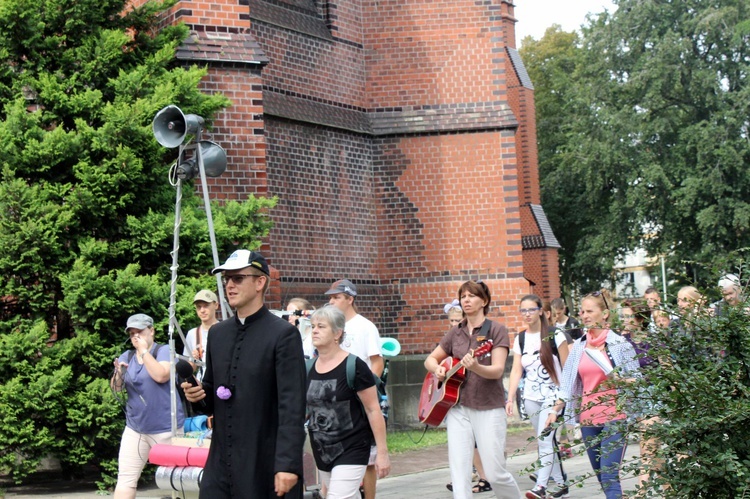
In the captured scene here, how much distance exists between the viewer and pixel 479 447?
7.80 m

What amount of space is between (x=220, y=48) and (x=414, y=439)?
6.55 metres

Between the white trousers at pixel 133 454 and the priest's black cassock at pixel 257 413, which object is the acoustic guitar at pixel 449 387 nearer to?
the white trousers at pixel 133 454

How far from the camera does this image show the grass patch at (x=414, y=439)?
1466cm

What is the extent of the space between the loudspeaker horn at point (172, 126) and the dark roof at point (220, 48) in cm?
400

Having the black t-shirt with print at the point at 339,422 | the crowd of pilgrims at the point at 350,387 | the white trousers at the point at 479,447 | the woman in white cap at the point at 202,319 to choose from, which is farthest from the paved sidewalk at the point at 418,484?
the black t-shirt with print at the point at 339,422

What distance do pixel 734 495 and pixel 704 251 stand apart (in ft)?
99.1

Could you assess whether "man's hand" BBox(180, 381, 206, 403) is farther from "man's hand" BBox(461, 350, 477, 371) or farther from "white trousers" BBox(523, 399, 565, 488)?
"white trousers" BBox(523, 399, 565, 488)

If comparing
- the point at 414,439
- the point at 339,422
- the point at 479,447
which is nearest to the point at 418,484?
the point at 479,447

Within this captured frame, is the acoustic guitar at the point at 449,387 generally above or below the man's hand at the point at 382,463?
above

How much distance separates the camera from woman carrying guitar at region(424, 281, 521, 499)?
761 cm

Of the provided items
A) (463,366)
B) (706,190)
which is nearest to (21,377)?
(463,366)

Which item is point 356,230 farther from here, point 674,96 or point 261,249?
point 674,96

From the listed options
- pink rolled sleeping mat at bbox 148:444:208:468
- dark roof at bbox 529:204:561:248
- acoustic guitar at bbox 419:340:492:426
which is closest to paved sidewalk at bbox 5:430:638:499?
acoustic guitar at bbox 419:340:492:426

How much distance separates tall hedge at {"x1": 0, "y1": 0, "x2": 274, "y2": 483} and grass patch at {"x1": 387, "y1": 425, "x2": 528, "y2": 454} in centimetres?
455
